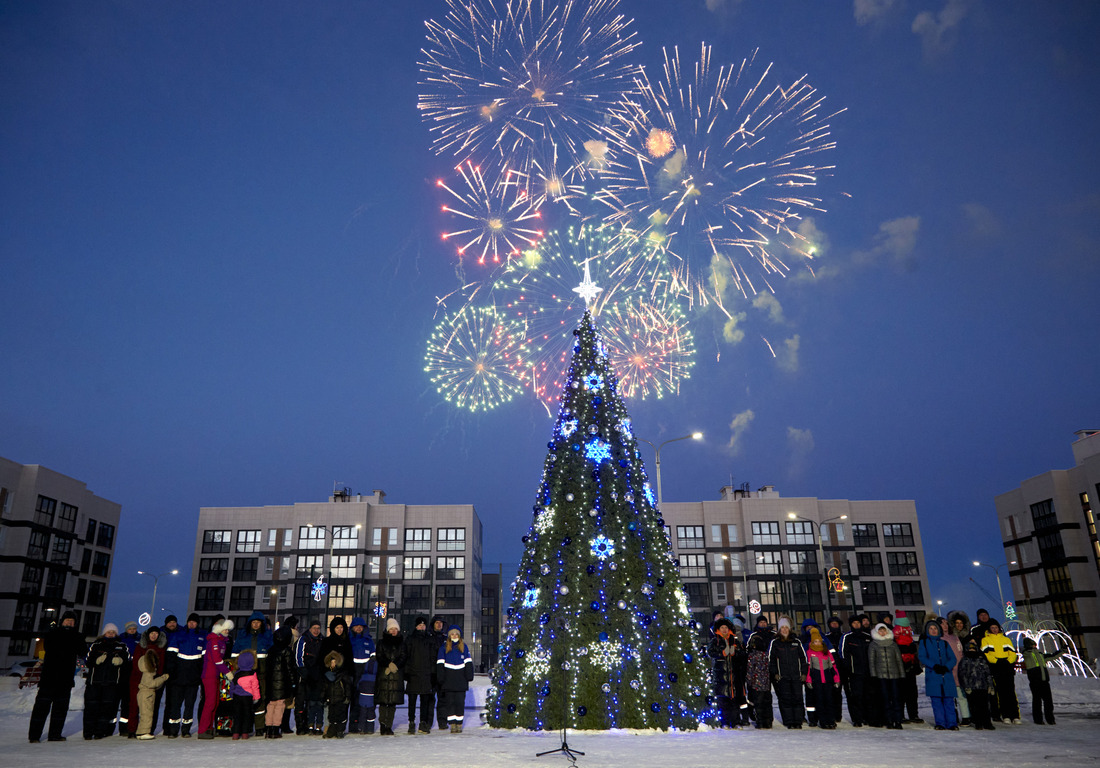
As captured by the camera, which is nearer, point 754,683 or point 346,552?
point 754,683

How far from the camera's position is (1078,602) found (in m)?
60.5

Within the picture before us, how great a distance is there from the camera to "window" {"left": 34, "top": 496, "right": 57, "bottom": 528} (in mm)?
59625

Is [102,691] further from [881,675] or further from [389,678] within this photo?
[881,675]

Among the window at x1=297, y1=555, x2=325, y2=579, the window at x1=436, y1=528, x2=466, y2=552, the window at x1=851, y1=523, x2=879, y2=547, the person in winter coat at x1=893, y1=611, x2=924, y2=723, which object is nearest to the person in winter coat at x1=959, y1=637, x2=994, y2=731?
the person in winter coat at x1=893, y1=611, x2=924, y2=723

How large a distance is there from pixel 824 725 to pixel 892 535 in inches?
2673

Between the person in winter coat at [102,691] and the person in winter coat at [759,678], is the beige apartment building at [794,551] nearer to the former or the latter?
the person in winter coat at [759,678]

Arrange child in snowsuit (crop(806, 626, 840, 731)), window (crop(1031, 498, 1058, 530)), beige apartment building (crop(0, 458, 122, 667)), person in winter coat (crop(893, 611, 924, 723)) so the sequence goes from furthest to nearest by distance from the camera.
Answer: window (crop(1031, 498, 1058, 530)), beige apartment building (crop(0, 458, 122, 667)), person in winter coat (crop(893, 611, 924, 723)), child in snowsuit (crop(806, 626, 840, 731))

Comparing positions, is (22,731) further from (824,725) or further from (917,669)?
(917,669)

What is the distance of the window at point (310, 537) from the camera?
70.1 metres

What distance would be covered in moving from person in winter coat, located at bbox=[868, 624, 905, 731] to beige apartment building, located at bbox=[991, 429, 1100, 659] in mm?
55818

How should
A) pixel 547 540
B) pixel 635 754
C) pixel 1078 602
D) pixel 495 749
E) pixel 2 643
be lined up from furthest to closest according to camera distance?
pixel 1078 602
pixel 2 643
pixel 547 540
pixel 495 749
pixel 635 754

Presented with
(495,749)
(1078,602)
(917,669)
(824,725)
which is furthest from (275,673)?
(1078,602)

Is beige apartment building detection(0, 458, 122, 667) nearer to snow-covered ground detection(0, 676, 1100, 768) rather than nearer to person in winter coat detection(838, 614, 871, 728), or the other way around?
snow-covered ground detection(0, 676, 1100, 768)

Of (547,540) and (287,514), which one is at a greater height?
(287,514)
